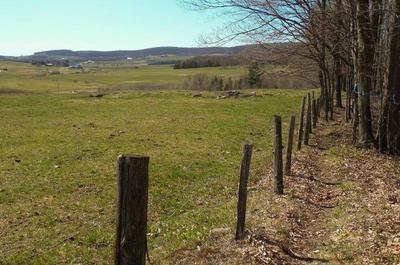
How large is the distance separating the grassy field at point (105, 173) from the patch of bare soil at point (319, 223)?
2.60ft

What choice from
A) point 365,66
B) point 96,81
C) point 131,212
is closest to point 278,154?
point 131,212

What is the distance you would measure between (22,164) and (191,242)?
11233mm

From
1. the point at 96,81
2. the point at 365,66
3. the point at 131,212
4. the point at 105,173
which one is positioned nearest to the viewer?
the point at 131,212

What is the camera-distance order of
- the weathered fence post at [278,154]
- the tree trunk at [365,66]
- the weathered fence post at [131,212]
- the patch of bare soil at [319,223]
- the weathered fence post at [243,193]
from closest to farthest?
the weathered fence post at [131,212] → the patch of bare soil at [319,223] → the weathered fence post at [243,193] → the weathered fence post at [278,154] → the tree trunk at [365,66]

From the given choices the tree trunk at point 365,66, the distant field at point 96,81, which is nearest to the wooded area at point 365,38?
the tree trunk at point 365,66

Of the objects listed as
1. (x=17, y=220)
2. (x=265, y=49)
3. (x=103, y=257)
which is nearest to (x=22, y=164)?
(x=17, y=220)

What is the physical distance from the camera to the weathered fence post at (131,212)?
16.6 ft

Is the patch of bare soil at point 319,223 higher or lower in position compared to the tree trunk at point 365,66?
lower

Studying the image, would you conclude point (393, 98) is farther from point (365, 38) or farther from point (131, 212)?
point (131, 212)

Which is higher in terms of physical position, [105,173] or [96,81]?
[96,81]

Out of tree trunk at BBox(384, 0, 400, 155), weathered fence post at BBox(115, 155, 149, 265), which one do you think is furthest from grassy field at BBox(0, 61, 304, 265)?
tree trunk at BBox(384, 0, 400, 155)

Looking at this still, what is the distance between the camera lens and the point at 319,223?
34.9ft

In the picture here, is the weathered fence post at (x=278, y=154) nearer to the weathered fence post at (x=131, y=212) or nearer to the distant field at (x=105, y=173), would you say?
the distant field at (x=105, y=173)

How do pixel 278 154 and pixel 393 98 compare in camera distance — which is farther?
pixel 393 98
